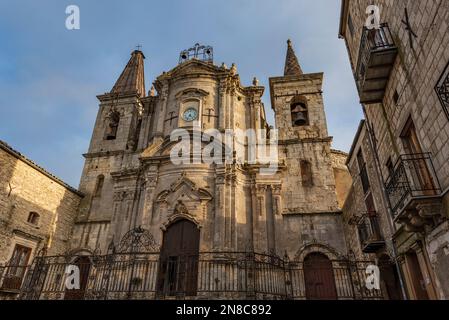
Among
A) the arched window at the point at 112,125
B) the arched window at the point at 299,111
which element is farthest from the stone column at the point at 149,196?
the arched window at the point at 299,111

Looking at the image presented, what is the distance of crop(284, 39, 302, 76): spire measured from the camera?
21.7 m

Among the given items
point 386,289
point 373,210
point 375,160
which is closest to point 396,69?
point 375,160

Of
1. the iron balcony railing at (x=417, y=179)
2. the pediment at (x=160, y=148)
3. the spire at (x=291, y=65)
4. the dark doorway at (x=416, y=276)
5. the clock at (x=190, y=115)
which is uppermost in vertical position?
the spire at (x=291, y=65)

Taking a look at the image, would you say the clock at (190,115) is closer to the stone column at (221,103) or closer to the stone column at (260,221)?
the stone column at (221,103)

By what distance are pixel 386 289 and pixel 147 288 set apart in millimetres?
9251

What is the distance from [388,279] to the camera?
9875 millimetres

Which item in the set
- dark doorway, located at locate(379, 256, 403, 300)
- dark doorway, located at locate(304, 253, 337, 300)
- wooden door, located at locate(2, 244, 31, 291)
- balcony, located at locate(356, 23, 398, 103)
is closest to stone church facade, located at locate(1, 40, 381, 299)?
dark doorway, located at locate(304, 253, 337, 300)

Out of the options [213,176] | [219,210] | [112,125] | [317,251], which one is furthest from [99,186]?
[317,251]

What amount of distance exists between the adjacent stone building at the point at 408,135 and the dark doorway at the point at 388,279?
0.06m

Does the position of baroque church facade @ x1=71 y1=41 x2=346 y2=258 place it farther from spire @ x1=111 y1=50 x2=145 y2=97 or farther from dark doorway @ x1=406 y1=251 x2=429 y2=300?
dark doorway @ x1=406 y1=251 x2=429 y2=300

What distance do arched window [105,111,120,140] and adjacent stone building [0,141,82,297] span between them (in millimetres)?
4906

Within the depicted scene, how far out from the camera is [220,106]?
60.2 feet

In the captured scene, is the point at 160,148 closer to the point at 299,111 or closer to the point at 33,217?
the point at 33,217

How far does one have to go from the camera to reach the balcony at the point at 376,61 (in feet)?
24.0
